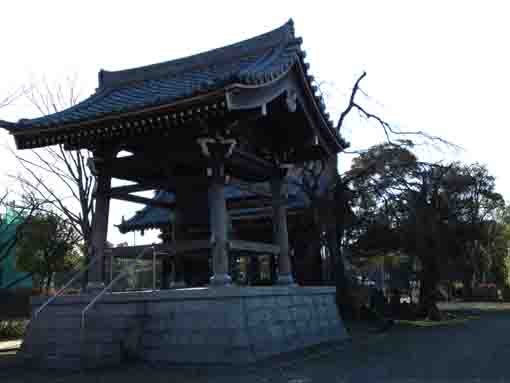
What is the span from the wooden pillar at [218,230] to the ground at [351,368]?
6.16ft

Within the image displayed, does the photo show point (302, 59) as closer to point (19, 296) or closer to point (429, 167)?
point (429, 167)

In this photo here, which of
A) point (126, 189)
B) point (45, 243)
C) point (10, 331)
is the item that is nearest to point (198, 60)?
point (126, 189)

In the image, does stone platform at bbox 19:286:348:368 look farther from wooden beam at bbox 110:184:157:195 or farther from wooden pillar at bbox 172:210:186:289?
wooden pillar at bbox 172:210:186:289

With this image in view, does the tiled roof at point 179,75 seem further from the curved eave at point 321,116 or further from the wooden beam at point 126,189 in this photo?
the wooden beam at point 126,189

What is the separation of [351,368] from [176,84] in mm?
7982

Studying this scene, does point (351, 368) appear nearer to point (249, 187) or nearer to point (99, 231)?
point (249, 187)

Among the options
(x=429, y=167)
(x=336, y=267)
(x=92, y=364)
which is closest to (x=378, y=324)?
(x=336, y=267)

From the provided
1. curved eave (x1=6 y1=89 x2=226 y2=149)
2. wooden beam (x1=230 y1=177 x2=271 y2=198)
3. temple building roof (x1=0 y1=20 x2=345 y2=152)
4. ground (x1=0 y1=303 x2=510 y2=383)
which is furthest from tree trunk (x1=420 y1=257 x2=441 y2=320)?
curved eave (x1=6 y1=89 x2=226 y2=149)

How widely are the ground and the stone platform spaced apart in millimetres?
430

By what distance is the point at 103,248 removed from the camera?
37.1 ft

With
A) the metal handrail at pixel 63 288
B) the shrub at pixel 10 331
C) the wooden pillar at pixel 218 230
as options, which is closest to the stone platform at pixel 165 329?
the metal handrail at pixel 63 288

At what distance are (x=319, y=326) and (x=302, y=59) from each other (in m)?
6.91

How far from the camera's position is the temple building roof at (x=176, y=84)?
984 centimetres

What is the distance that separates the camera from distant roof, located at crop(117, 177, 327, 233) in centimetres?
1923
